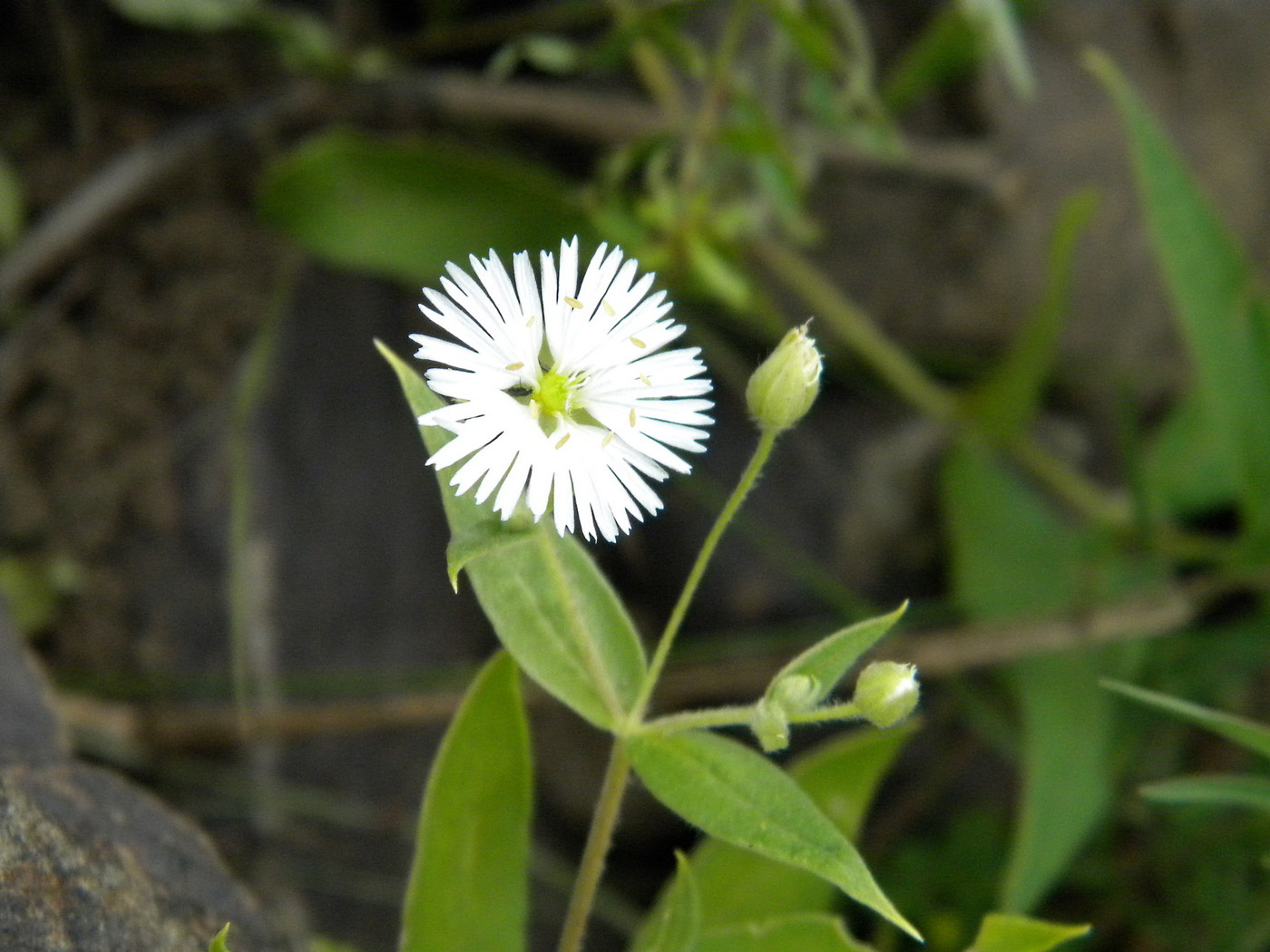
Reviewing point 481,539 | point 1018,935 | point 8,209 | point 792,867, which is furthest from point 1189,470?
point 8,209

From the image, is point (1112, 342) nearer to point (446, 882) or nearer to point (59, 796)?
point (446, 882)

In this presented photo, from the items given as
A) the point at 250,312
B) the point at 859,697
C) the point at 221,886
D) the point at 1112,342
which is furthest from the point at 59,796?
the point at 1112,342

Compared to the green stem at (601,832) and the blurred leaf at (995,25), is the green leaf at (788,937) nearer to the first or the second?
the green stem at (601,832)

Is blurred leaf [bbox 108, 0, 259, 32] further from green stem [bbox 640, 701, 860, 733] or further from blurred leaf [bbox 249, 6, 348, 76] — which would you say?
green stem [bbox 640, 701, 860, 733]

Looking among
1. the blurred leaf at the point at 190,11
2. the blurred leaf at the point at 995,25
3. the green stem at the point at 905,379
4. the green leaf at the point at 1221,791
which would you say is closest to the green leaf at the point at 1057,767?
the green stem at the point at 905,379

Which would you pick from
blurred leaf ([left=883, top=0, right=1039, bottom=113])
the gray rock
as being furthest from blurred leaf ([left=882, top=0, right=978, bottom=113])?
the gray rock

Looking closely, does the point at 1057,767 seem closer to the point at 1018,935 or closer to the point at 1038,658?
the point at 1038,658
